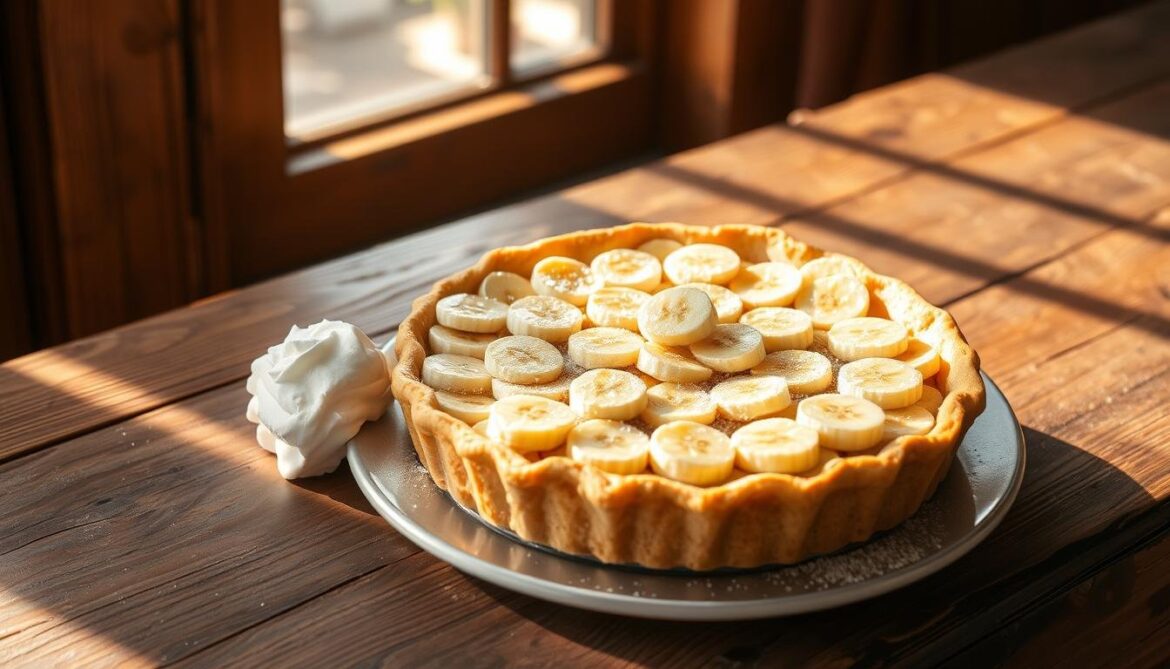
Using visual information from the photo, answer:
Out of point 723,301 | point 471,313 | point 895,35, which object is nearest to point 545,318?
point 471,313

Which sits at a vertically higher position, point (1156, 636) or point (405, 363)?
point (405, 363)

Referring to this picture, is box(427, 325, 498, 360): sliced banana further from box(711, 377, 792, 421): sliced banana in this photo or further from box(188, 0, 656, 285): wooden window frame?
box(188, 0, 656, 285): wooden window frame

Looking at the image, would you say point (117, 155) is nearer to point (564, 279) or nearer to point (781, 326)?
point (564, 279)

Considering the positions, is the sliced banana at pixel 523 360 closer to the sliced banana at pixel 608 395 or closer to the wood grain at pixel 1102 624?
the sliced banana at pixel 608 395

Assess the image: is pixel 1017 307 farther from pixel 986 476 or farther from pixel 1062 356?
pixel 986 476

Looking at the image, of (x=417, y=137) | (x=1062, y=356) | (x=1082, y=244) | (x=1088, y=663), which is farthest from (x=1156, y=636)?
(x=417, y=137)
